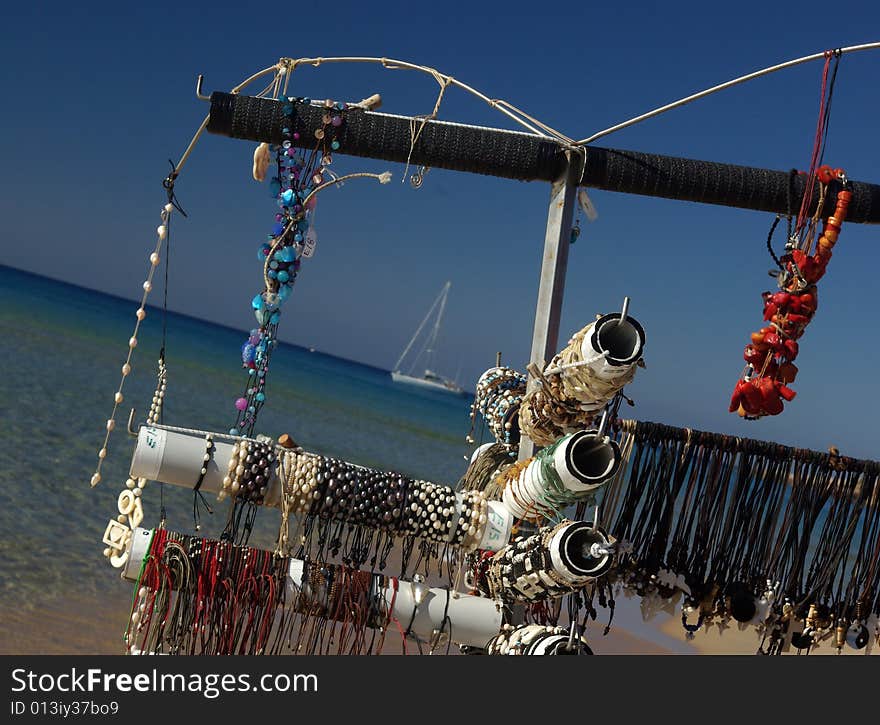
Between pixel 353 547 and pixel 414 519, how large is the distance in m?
0.18

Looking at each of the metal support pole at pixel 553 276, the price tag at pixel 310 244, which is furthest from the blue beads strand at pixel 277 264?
the metal support pole at pixel 553 276

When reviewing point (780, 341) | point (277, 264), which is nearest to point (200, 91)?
point (277, 264)

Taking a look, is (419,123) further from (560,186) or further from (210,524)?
(210,524)

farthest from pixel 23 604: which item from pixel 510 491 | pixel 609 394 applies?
pixel 609 394

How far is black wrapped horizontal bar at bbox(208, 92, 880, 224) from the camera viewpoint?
6.86ft

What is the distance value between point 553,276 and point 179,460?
0.96m

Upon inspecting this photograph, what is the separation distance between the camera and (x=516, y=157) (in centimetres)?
210

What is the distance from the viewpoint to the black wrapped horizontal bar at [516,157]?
82.4 inches

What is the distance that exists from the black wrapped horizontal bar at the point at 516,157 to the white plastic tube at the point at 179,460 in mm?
734

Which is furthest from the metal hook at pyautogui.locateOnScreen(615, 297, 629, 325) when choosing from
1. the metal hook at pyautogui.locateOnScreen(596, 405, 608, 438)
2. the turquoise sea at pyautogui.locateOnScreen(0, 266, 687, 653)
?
the turquoise sea at pyautogui.locateOnScreen(0, 266, 687, 653)

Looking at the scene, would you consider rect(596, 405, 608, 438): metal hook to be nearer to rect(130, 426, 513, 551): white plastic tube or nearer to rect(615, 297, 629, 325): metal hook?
rect(615, 297, 629, 325): metal hook

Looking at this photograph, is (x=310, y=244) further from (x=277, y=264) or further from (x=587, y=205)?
(x=587, y=205)

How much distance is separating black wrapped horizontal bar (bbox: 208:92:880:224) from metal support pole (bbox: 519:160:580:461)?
0.05 meters

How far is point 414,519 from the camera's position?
2078mm
